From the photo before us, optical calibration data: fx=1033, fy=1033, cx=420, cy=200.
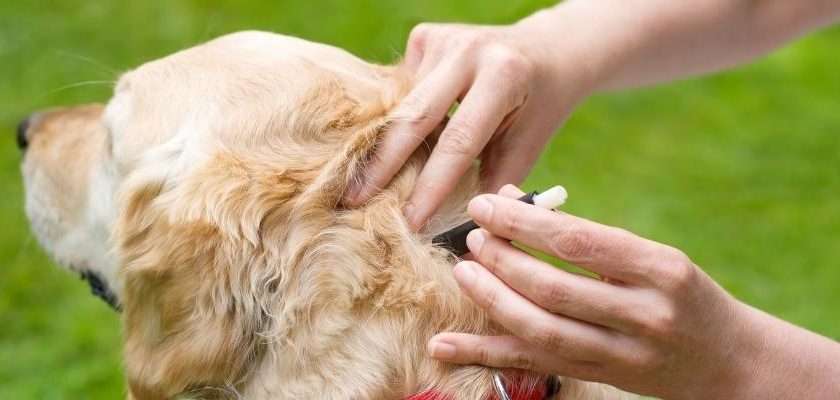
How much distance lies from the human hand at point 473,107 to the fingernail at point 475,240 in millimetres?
146

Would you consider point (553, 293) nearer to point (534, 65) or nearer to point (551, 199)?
point (551, 199)

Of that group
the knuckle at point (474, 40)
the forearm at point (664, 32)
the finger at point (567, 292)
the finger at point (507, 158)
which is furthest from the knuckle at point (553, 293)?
the forearm at point (664, 32)

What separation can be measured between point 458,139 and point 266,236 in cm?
45

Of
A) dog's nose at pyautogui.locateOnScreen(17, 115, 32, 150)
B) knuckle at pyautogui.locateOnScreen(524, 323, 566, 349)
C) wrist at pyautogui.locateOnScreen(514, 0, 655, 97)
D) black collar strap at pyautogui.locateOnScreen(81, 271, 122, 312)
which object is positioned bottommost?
black collar strap at pyautogui.locateOnScreen(81, 271, 122, 312)

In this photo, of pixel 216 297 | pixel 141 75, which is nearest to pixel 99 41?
pixel 141 75

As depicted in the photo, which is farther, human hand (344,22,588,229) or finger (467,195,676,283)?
human hand (344,22,588,229)

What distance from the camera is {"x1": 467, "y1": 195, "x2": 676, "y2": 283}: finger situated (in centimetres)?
177

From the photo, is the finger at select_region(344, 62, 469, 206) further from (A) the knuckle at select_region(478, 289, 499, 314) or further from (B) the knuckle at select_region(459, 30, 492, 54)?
(A) the knuckle at select_region(478, 289, 499, 314)

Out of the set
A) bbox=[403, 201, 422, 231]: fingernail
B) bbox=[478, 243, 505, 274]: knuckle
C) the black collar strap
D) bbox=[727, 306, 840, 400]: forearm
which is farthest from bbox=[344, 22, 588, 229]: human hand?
the black collar strap

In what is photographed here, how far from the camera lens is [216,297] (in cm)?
203

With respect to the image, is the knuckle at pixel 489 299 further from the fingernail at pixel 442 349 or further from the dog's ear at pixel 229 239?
the dog's ear at pixel 229 239

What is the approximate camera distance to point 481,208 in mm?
1868

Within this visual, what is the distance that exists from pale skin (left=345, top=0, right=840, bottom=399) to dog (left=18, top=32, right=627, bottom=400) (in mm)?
64

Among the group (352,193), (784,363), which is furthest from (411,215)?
(784,363)
